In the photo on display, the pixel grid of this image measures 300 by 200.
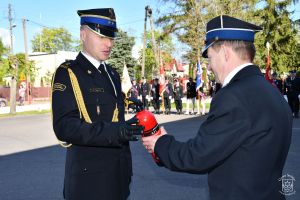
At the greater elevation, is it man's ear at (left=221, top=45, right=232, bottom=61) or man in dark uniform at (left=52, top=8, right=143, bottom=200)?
man's ear at (left=221, top=45, right=232, bottom=61)

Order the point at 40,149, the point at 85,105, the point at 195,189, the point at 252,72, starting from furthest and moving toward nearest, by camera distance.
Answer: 1. the point at 40,149
2. the point at 195,189
3. the point at 85,105
4. the point at 252,72

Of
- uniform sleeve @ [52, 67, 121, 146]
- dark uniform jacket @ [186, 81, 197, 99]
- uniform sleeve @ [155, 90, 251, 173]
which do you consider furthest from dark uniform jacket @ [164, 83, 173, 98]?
uniform sleeve @ [155, 90, 251, 173]

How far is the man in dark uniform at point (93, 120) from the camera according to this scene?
2.61 metres

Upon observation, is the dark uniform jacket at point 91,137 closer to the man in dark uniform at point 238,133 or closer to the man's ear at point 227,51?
the man in dark uniform at point 238,133

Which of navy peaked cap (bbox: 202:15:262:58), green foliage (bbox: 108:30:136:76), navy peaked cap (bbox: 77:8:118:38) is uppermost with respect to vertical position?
green foliage (bbox: 108:30:136:76)

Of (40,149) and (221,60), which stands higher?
(221,60)

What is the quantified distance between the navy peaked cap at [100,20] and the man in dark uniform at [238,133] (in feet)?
3.05

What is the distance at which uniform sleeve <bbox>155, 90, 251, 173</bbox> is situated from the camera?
205cm

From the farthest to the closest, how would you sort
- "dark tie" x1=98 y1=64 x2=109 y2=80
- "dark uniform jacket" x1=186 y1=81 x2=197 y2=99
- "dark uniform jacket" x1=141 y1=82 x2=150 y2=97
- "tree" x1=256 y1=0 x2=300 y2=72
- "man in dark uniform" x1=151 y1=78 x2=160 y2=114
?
"tree" x1=256 y1=0 x2=300 y2=72 < "dark uniform jacket" x1=141 y1=82 x2=150 y2=97 < "man in dark uniform" x1=151 y1=78 x2=160 y2=114 < "dark uniform jacket" x1=186 y1=81 x2=197 y2=99 < "dark tie" x1=98 y1=64 x2=109 y2=80

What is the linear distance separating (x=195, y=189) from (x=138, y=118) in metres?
4.13

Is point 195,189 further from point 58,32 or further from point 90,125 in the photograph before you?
point 58,32

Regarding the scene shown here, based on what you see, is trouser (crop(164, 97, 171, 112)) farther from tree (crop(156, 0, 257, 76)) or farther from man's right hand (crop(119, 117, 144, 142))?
man's right hand (crop(119, 117, 144, 142))

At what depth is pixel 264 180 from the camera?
2.14m

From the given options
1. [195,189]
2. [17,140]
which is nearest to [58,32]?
[17,140]
